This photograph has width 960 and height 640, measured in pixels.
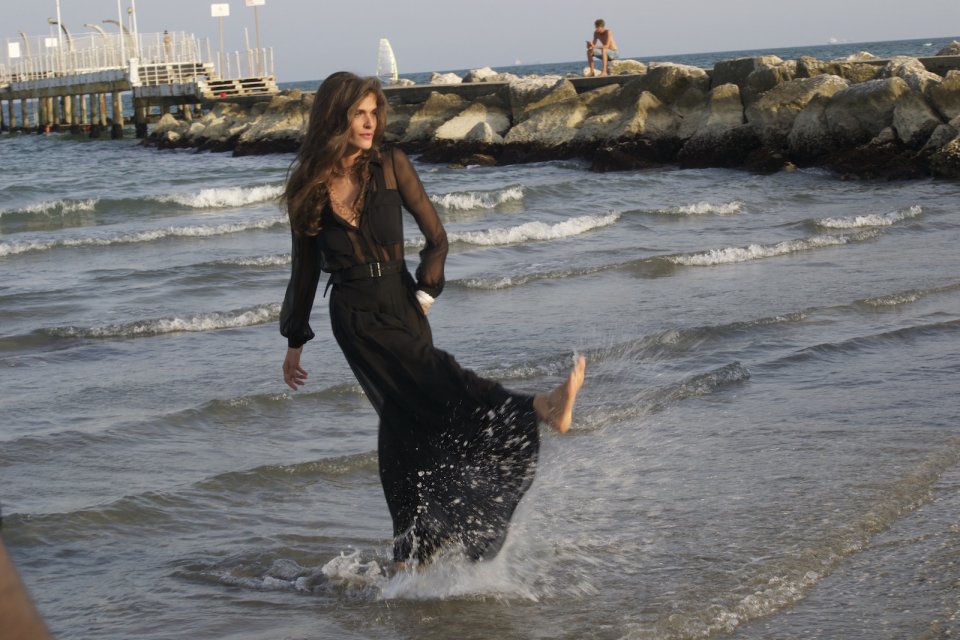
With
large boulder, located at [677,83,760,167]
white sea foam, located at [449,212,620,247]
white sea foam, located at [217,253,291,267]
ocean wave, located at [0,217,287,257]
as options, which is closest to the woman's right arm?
white sea foam, located at [217,253,291,267]

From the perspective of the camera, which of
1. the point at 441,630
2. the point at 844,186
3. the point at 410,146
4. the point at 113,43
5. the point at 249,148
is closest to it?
the point at 441,630

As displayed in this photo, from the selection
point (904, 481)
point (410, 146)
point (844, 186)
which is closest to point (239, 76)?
point (410, 146)

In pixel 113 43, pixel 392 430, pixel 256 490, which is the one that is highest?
pixel 113 43

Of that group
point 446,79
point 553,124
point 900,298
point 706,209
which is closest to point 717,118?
point 553,124

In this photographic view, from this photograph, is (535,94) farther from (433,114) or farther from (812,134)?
(812,134)

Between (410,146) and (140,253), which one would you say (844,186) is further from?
(410,146)

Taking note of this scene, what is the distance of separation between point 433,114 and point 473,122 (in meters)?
2.02

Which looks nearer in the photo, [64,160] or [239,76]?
[64,160]

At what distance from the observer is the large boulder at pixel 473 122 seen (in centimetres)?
2820

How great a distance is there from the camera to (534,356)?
323 inches

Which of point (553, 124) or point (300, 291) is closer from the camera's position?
point (300, 291)

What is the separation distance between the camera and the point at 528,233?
14.9 m

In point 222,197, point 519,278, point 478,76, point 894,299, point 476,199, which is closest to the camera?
point 894,299

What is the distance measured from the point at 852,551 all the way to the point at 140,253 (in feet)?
38.9
